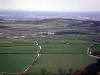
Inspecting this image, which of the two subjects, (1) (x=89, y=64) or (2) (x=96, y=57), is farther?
(2) (x=96, y=57)

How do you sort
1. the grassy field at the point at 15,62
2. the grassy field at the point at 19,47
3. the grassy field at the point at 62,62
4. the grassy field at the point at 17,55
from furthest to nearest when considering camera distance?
the grassy field at the point at 19,47 → the grassy field at the point at 17,55 → the grassy field at the point at 62,62 → the grassy field at the point at 15,62

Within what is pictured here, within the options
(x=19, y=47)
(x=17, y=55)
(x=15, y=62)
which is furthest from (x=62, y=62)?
(x=19, y=47)

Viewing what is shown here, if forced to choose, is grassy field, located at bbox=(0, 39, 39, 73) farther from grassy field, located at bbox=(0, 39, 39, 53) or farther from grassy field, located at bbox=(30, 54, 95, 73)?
grassy field, located at bbox=(30, 54, 95, 73)

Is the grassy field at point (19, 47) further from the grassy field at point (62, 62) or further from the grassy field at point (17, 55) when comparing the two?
the grassy field at point (62, 62)

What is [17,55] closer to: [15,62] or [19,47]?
[15,62]

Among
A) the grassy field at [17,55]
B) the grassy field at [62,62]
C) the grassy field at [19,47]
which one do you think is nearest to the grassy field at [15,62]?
the grassy field at [17,55]

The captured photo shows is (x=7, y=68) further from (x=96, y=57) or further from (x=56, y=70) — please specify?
(x=96, y=57)

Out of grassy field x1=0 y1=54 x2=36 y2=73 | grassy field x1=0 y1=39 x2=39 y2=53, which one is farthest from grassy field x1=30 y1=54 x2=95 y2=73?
grassy field x1=0 y1=39 x2=39 y2=53

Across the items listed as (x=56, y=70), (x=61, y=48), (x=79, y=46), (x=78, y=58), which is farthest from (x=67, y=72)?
(x=79, y=46)
